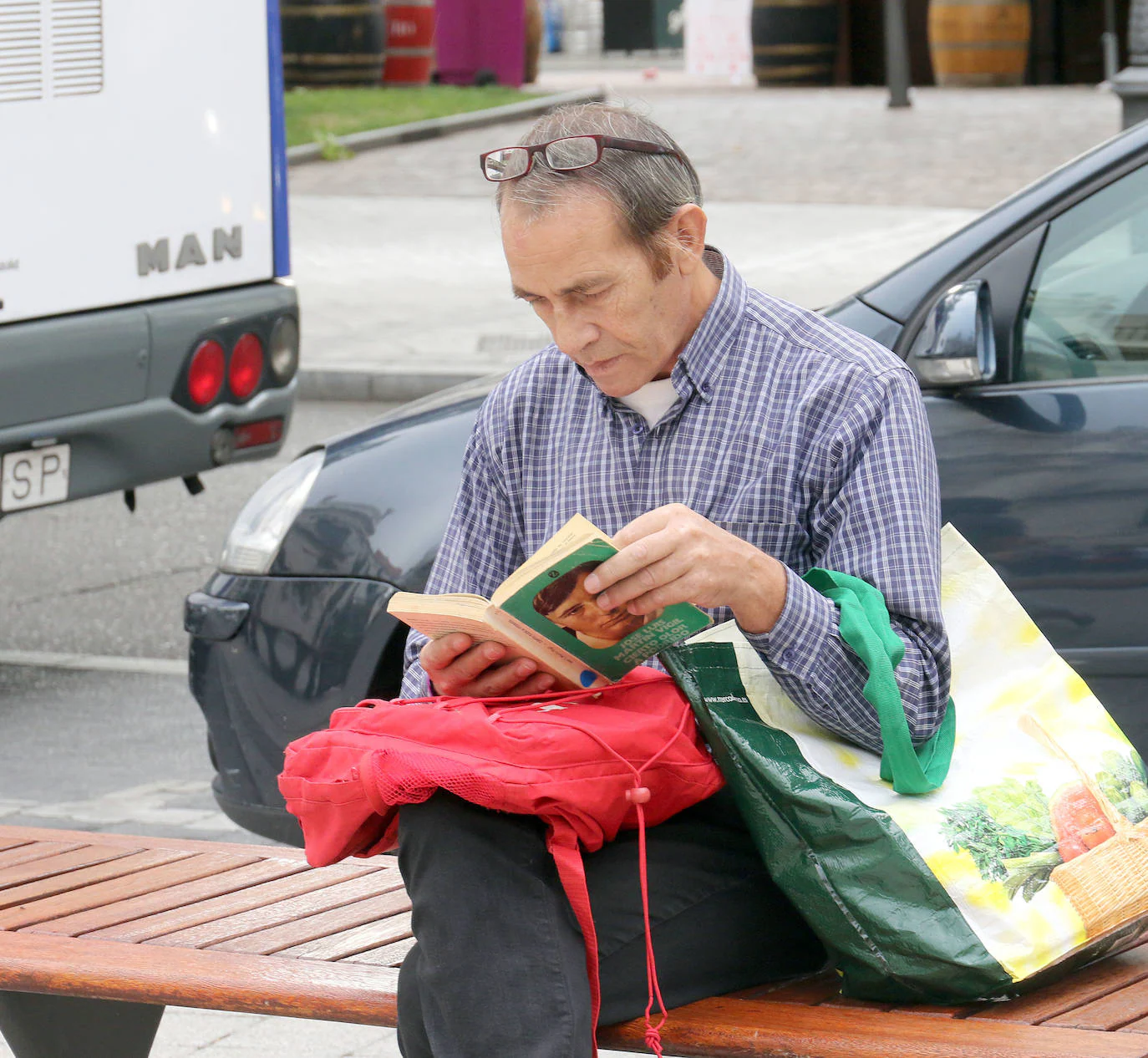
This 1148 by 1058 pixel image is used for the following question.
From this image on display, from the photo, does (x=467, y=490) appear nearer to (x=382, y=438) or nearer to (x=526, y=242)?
(x=526, y=242)

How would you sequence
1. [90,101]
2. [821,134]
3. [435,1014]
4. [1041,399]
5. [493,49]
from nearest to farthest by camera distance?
[435,1014] → [1041,399] → [90,101] → [821,134] → [493,49]

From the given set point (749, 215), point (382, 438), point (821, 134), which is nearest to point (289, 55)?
point (821, 134)

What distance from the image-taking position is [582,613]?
2117 millimetres

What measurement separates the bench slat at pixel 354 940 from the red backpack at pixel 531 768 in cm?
28

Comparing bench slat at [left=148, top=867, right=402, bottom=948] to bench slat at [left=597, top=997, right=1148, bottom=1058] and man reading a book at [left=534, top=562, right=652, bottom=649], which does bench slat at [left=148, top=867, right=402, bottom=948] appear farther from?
man reading a book at [left=534, top=562, right=652, bottom=649]

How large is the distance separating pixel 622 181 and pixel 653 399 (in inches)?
11.8

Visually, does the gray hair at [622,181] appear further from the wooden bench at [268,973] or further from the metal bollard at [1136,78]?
the metal bollard at [1136,78]

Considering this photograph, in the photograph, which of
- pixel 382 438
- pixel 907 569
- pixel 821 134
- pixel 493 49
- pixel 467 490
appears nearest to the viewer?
pixel 907 569

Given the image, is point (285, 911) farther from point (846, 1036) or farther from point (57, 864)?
point (846, 1036)

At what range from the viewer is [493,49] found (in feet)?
77.7

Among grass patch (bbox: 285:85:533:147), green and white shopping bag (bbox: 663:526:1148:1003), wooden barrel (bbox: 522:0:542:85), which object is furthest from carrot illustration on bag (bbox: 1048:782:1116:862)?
wooden barrel (bbox: 522:0:542:85)

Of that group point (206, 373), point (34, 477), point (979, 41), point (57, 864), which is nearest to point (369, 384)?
point (206, 373)

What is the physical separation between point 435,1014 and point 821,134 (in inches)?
682

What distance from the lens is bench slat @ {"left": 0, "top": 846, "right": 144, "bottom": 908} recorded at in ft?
9.22
